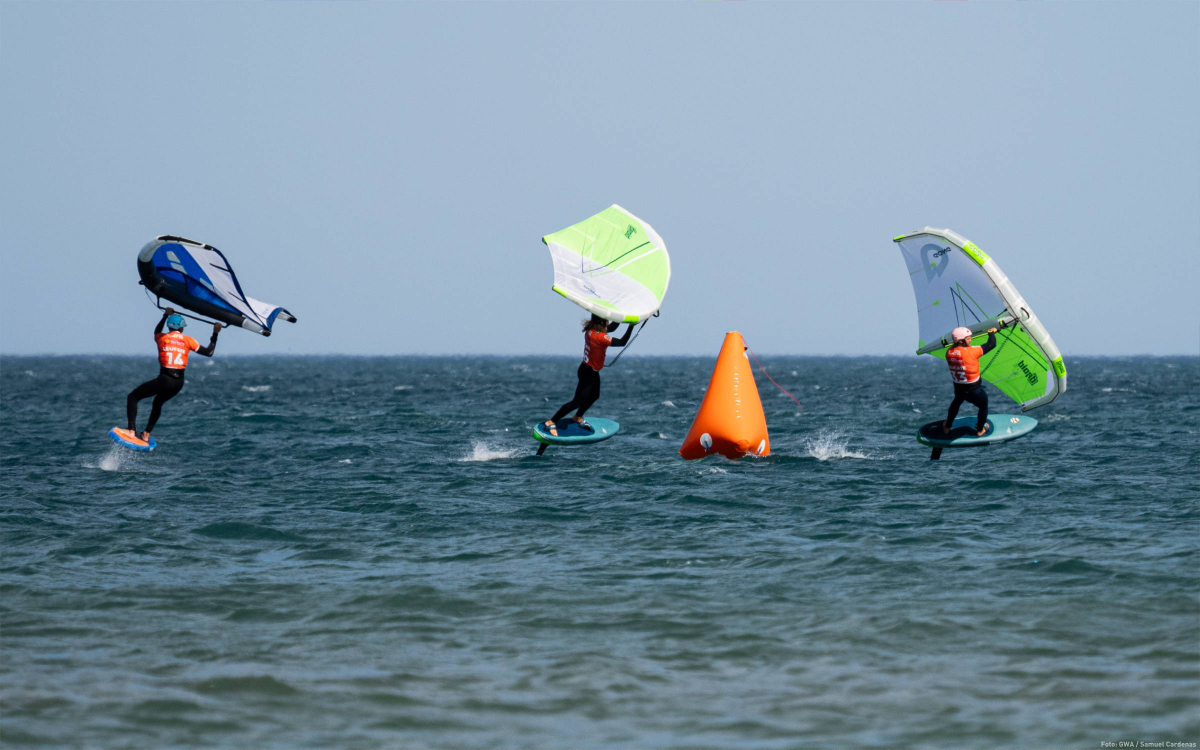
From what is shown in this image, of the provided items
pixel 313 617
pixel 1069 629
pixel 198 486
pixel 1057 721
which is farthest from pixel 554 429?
pixel 1057 721

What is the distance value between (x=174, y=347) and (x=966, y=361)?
1182cm


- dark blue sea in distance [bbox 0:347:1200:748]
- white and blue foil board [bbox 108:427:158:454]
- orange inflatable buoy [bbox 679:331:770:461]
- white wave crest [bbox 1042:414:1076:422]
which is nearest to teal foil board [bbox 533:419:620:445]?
dark blue sea in distance [bbox 0:347:1200:748]

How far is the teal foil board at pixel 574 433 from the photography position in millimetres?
18703

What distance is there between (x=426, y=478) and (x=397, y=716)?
12.7m

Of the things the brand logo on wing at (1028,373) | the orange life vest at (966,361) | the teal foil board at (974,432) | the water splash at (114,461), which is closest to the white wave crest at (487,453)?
the water splash at (114,461)

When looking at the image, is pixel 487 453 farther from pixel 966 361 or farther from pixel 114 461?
pixel 966 361

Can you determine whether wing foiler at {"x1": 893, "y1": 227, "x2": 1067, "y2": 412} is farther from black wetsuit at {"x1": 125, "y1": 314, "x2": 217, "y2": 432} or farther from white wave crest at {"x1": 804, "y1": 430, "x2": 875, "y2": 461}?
black wetsuit at {"x1": 125, "y1": 314, "x2": 217, "y2": 432}

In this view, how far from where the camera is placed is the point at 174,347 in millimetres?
16219

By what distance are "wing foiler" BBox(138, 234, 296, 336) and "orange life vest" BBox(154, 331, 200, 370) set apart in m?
0.48

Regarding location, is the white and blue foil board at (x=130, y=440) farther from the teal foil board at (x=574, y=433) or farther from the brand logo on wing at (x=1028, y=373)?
the brand logo on wing at (x=1028, y=373)

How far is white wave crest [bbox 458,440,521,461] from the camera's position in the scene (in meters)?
23.3

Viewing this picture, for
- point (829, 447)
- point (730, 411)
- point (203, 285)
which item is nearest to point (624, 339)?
point (730, 411)

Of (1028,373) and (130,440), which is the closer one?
(130,440)

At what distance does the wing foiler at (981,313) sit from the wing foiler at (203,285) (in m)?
9.92
